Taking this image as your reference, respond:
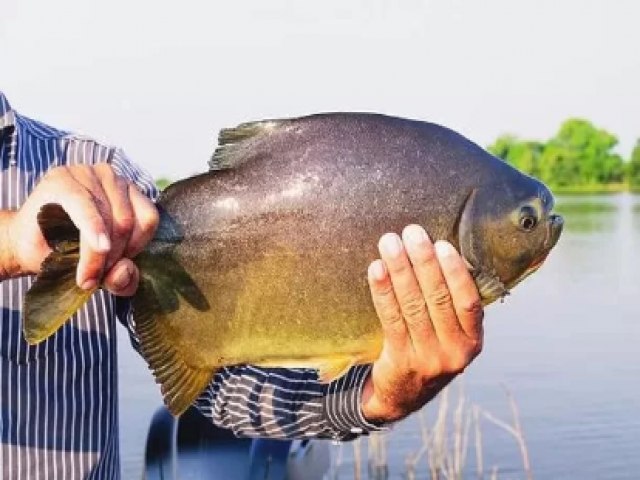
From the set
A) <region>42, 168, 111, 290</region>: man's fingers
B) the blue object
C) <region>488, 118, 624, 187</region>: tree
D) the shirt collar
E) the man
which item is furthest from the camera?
<region>488, 118, 624, 187</region>: tree

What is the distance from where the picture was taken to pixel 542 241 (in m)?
2.65

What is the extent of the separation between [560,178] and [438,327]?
81.6 meters

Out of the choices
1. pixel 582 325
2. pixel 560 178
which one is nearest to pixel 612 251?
pixel 582 325

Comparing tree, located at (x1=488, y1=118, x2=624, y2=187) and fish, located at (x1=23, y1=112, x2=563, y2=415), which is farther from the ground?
tree, located at (x1=488, y1=118, x2=624, y2=187)

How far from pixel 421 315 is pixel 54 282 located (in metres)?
0.86

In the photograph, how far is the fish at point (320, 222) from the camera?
259 centimetres

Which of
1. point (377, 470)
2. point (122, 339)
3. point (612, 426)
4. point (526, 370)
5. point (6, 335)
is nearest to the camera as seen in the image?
point (6, 335)

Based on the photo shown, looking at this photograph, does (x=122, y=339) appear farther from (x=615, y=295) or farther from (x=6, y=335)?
(x=6, y=335)

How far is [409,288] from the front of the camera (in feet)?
8.67

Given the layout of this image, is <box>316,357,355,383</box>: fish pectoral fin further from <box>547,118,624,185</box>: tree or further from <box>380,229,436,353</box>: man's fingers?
<box>547,118,624,185</box>: tree

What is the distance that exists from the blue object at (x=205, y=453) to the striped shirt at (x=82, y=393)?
238 centimetres

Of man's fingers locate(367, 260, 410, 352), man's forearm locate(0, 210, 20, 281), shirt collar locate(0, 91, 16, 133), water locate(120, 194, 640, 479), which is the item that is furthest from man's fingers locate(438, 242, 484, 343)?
water locate(120, 194, 640, 479)

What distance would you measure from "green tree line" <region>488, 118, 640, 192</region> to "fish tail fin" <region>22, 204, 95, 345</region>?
78.2m

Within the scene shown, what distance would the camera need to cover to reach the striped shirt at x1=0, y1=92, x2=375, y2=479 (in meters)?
3.32
